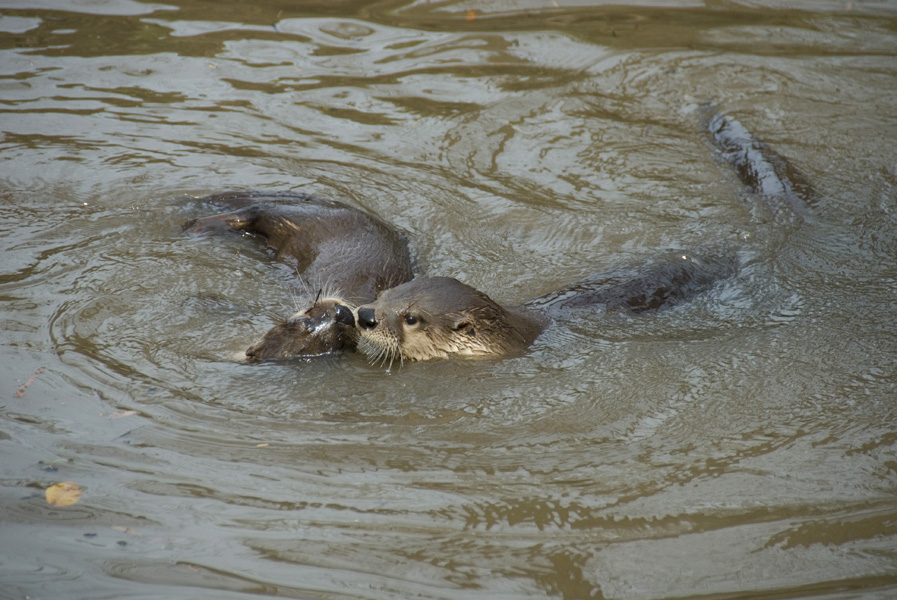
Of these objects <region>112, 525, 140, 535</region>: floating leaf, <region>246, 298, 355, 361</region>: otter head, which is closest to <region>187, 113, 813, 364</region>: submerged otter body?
<region>246, 298, 355, 361</region>: otter head

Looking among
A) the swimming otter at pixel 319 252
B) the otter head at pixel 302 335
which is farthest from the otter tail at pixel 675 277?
the otter head at pixel 302 335

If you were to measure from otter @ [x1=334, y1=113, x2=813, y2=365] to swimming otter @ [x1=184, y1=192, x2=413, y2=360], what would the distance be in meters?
0.11

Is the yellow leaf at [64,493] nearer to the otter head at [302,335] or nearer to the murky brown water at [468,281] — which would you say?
the murky brown water at [468,281]

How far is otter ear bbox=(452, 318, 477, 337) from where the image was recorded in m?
3.55

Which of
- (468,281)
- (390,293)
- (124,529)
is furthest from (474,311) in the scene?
(124,529)

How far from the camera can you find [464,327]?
3.57 meters

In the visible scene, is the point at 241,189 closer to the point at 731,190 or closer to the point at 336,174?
the point at 336,174

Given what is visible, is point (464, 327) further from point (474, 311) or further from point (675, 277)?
point (675, 277)

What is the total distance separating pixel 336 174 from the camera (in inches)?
199

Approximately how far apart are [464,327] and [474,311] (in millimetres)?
78

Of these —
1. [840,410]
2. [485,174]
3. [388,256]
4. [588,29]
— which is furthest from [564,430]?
[588,29]

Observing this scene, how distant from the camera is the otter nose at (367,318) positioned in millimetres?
3467

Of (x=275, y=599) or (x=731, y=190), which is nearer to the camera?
(x=275, y=599)

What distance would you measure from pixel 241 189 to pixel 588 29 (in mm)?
3492
